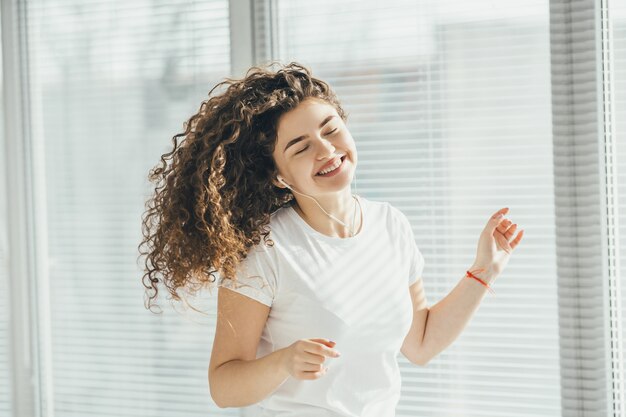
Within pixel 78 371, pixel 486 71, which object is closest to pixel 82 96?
pixel 78 371

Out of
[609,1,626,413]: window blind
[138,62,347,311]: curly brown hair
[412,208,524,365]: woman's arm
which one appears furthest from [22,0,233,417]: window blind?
[609,1,626,413]: window blind

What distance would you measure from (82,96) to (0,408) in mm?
1121

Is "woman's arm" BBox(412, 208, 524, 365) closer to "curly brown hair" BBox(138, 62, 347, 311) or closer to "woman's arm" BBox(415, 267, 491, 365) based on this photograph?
"woman's arm" BBox(415, 267, 491, 365)

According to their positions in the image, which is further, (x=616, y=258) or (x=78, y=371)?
(x=78, y=371)

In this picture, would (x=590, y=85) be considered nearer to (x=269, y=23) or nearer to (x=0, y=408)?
(x=269, y=23)

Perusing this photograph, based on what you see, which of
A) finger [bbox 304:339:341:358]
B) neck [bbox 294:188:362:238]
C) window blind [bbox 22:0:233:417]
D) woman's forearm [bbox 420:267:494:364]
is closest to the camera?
finger [bbox 304:339:341:358]

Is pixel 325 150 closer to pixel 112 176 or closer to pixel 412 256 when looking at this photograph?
pixel 412 256

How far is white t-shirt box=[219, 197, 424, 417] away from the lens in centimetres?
156

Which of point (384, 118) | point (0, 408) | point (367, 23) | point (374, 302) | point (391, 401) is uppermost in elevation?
point (367, 23)

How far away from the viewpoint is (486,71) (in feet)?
6.40

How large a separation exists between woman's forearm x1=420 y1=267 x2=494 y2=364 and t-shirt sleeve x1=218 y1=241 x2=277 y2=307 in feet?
1.39

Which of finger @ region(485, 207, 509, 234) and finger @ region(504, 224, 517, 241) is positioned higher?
finger @ region(485, 207, 509, 234)

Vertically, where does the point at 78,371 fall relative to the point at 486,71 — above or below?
below

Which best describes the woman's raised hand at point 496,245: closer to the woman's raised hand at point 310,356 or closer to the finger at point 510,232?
the finger at point 510,232
